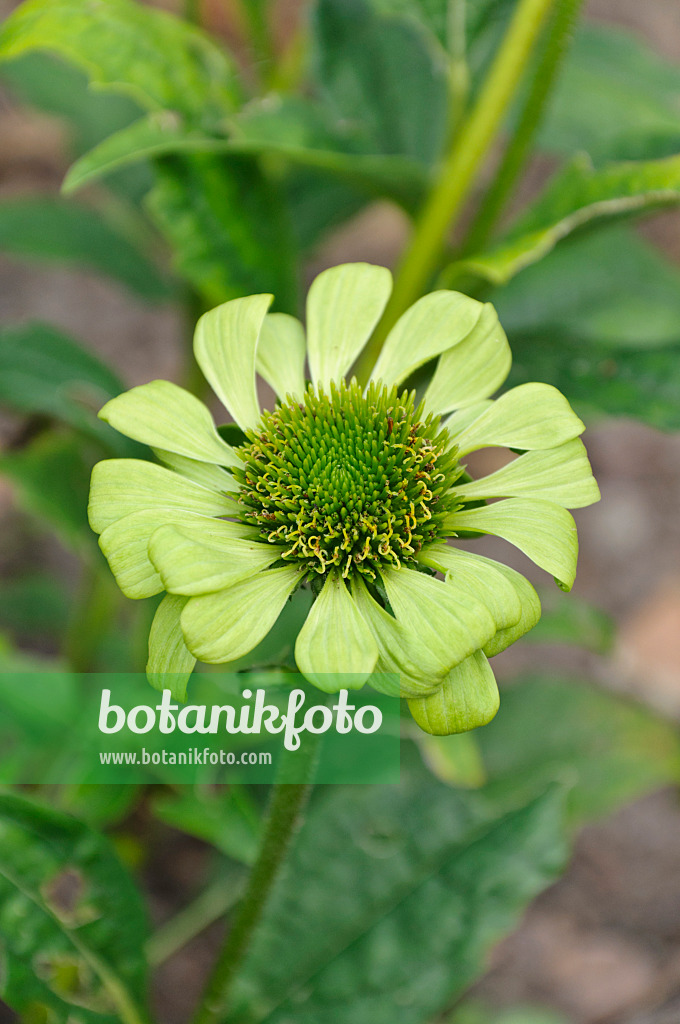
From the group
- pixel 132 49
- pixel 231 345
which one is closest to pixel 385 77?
pixel 132 49

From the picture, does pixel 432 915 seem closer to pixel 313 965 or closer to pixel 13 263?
pixel 313 965

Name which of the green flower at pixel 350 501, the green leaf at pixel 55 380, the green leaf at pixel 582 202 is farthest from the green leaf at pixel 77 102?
the green flower at pixel 350 501

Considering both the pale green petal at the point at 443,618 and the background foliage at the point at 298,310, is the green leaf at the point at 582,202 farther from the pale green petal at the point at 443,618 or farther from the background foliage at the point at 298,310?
the pale green petal at the point at 443,618

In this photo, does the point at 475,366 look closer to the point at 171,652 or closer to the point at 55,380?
the point at 171,652

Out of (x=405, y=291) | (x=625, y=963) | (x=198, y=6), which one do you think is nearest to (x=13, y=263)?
(x=198, y=6)

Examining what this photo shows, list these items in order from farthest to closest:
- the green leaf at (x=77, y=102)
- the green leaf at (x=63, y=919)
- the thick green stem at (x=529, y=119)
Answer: the green leaf at (x=77, y=102), the thick green stem at (x=529, y=119), the green leaf at (x=63, y=919)

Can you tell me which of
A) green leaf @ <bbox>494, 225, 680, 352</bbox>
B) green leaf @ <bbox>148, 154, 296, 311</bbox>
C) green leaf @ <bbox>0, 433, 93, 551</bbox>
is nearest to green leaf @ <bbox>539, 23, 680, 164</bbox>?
green leaf @ <bbox>494, 225, 680, 352</bbox>

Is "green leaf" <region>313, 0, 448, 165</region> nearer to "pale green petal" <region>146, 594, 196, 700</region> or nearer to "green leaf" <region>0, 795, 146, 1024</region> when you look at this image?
"pale green petal" <region>146, 594, 196, 700</region>
